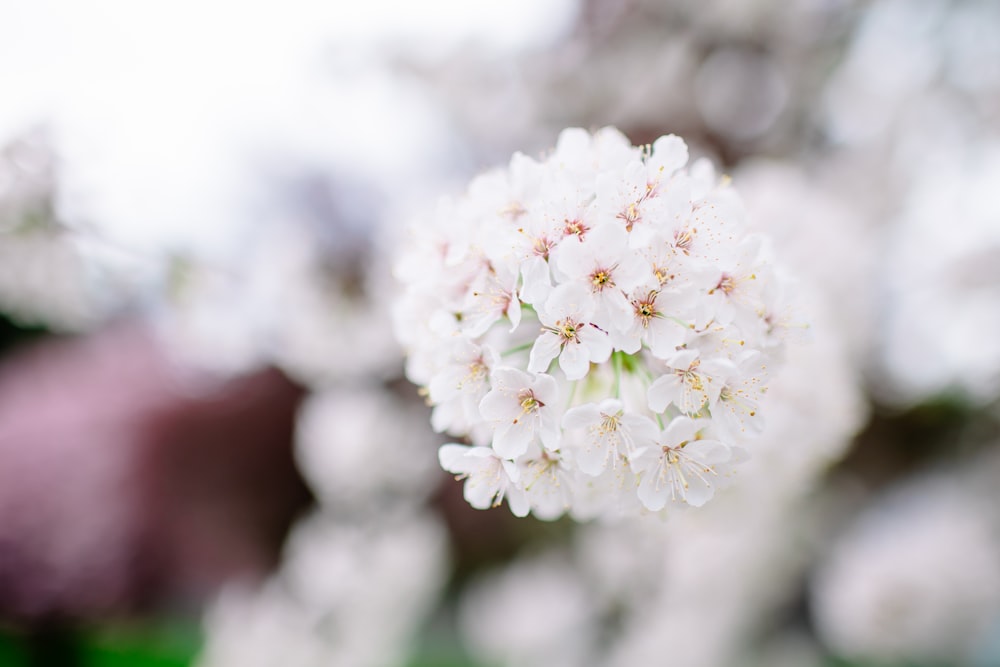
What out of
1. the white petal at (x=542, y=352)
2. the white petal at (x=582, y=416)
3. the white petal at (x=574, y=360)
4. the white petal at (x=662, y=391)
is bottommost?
the white petal at (x=662, y=391)

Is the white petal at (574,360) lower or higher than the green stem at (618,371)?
higher

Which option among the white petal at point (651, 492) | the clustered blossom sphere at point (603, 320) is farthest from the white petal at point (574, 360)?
the white petal at point (651, 492)

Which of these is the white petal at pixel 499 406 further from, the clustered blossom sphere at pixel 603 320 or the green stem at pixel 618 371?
the green stem at pixel 618 371

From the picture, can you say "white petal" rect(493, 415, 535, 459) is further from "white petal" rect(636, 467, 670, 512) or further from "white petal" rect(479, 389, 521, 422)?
"white petal" rect(636, 467, 670, 512)

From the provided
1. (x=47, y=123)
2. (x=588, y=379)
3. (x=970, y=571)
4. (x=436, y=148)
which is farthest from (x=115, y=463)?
(x=970, y=571)

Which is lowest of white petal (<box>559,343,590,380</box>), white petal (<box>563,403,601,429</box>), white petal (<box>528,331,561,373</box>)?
white petal (<box>563,403,601,429</box>)

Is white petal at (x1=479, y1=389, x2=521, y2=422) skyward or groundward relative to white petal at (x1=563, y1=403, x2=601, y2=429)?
skyward

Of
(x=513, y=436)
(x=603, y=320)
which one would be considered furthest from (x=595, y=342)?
(x=513, y=436)

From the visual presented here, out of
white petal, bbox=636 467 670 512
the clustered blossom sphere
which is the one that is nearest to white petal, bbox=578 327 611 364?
the clustered blossom sphere

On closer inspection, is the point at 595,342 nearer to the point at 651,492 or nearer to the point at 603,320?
the point at 603,320
